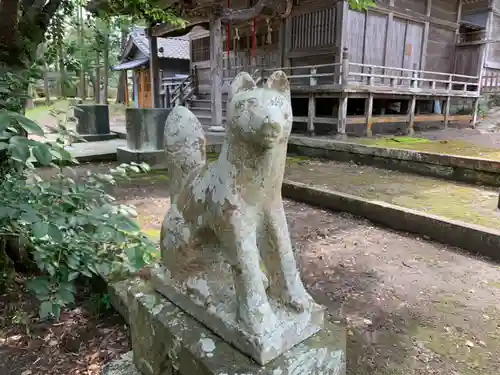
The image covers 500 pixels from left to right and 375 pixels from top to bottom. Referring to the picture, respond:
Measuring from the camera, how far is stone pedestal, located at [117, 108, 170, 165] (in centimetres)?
767

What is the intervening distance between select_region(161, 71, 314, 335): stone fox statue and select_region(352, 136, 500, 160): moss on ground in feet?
23.8

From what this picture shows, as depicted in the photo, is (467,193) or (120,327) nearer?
(120,327)

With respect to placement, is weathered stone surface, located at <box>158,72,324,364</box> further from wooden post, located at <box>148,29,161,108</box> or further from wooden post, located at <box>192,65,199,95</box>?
wooden post, located at <box>192,65,199,95</box>

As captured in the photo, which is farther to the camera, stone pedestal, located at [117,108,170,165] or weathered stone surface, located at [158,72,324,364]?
stone pedestal, located at [117,108,170,165]

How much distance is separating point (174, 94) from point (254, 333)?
16245 millimetres

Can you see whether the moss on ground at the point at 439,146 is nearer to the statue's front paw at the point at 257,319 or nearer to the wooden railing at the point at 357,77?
the wooden railing at the point at 357,77

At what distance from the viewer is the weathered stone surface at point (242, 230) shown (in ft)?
4.17

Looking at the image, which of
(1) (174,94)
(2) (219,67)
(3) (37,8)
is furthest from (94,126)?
(3) (37,8)

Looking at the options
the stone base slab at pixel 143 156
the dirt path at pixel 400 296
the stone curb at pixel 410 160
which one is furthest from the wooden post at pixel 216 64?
the dirt path at pixel 400 296

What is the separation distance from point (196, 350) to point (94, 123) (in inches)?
442

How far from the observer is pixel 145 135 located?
7.75m

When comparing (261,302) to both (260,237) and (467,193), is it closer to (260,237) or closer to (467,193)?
(260,237)

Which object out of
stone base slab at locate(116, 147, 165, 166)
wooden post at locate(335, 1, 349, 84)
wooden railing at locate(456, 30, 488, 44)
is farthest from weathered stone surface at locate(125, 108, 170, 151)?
wooden railing at locate(456, 30, 488, 44)

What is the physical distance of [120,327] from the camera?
8.57 feet
